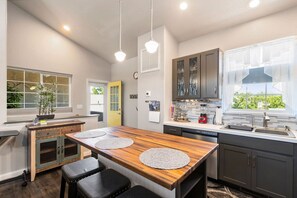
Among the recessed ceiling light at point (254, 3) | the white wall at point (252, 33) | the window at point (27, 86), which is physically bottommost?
the window at point (27, 86)

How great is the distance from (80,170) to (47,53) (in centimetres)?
360

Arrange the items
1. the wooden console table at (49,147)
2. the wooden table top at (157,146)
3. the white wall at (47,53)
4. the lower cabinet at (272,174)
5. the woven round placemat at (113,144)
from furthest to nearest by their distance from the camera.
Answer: the white wall at (47,53) → the wooden console table at (49,147) → the lower cabinet at (272,174) → the woven round placemat at (113,144) → the wooden table top at (157,146)

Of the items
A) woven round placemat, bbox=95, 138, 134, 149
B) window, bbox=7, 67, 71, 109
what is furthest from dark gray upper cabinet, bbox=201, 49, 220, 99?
window, bbox=7, 67, 71, 109

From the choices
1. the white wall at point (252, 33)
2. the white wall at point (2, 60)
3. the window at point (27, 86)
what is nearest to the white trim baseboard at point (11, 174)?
the white wall at point (2, 60)

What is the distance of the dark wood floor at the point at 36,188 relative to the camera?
Answer: 2.02 meters

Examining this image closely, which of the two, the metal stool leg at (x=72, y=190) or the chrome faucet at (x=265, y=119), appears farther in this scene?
the chrome faucet at (x=265, y=119)

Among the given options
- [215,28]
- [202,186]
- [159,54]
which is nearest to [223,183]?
[202,186]

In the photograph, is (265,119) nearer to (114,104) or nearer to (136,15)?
(136,15)

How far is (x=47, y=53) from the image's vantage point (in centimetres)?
373

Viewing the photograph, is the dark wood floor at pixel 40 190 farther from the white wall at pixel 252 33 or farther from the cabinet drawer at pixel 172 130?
the white wall at pixel 252 33

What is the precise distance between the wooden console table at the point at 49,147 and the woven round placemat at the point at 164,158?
7.43 ft

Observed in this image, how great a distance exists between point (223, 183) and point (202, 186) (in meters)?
1.14

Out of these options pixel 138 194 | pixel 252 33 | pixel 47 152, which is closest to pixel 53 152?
pixel 47 152

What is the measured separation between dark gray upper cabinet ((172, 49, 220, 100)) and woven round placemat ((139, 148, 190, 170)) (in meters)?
1.79
